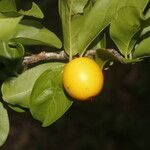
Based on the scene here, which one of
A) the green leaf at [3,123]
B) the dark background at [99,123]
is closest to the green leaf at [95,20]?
the green leaf at [3,123]

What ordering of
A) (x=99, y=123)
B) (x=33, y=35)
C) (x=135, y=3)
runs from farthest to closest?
(x=99, y=123), (x=33, y=35), (x=135, y=3)

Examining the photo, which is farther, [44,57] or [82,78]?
[44,57]

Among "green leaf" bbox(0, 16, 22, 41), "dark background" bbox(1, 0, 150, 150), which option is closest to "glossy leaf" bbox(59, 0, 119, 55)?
"green leaf" bbox(0, 16, 22, 41)

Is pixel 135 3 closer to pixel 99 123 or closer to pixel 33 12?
pixel 33 12

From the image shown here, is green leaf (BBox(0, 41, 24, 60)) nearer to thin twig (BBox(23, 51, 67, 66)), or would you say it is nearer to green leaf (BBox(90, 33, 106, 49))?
thin twig (BBox(23, 51, 67, 66))

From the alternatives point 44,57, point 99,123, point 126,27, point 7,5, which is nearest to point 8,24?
point 7,5

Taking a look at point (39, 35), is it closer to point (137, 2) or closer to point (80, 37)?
point (80, 37)

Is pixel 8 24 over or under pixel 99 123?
over
